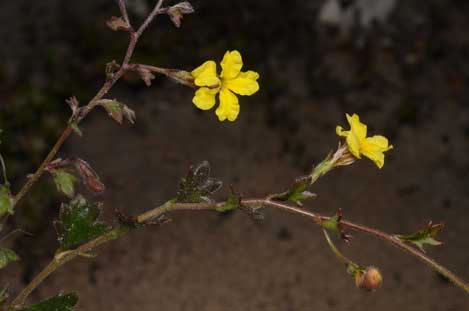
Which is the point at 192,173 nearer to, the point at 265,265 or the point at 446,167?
the point at 265,265

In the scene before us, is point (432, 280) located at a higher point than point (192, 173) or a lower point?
higher

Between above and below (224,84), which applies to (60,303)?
below

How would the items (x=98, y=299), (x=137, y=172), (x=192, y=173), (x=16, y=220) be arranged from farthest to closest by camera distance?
(x=137, y=172) → (x=16, y=220) → (x=98, y=299) → (x=192, y=173)

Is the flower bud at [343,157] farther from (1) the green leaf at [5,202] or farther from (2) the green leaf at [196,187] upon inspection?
(1) the green leaf at [5,202]

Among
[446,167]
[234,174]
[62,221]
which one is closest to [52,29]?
[234,174]

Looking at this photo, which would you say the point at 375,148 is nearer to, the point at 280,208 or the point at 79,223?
the point at 280,208

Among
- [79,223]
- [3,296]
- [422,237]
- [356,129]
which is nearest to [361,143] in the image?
[356,129]
